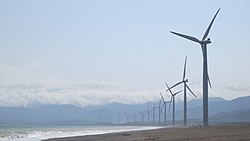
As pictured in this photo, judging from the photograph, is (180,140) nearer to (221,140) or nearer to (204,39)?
(221,140)

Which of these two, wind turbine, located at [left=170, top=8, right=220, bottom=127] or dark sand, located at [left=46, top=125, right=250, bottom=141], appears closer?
dark sand, located at [left=46, top=125, right=250, bottom=141]

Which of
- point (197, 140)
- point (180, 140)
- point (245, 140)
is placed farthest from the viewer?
point (180, 140)

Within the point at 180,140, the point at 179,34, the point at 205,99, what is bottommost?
the point at 180,140

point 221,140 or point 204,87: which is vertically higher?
point 204,87

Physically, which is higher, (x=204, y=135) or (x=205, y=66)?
(x=205, y=66)

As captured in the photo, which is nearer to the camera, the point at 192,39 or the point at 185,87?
the point at 192,39

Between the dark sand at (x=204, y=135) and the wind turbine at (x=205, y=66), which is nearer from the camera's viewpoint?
the dark sand at (x=204, y=135)

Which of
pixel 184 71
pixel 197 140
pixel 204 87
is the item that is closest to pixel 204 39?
pixel 204 87

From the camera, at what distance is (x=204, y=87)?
61.2 meters

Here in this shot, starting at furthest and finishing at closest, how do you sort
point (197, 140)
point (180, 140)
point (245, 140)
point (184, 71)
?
point (184, 71), point (180, 140), point (197, 140), point (245, 140)

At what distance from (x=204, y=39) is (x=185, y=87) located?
28.9 metres

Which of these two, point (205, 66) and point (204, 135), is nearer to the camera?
point (204, 135)

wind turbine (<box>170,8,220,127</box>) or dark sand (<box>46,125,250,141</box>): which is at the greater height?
wind turbine (<box>170,8,220,127</box>)

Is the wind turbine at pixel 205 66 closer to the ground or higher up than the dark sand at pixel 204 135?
higher up
